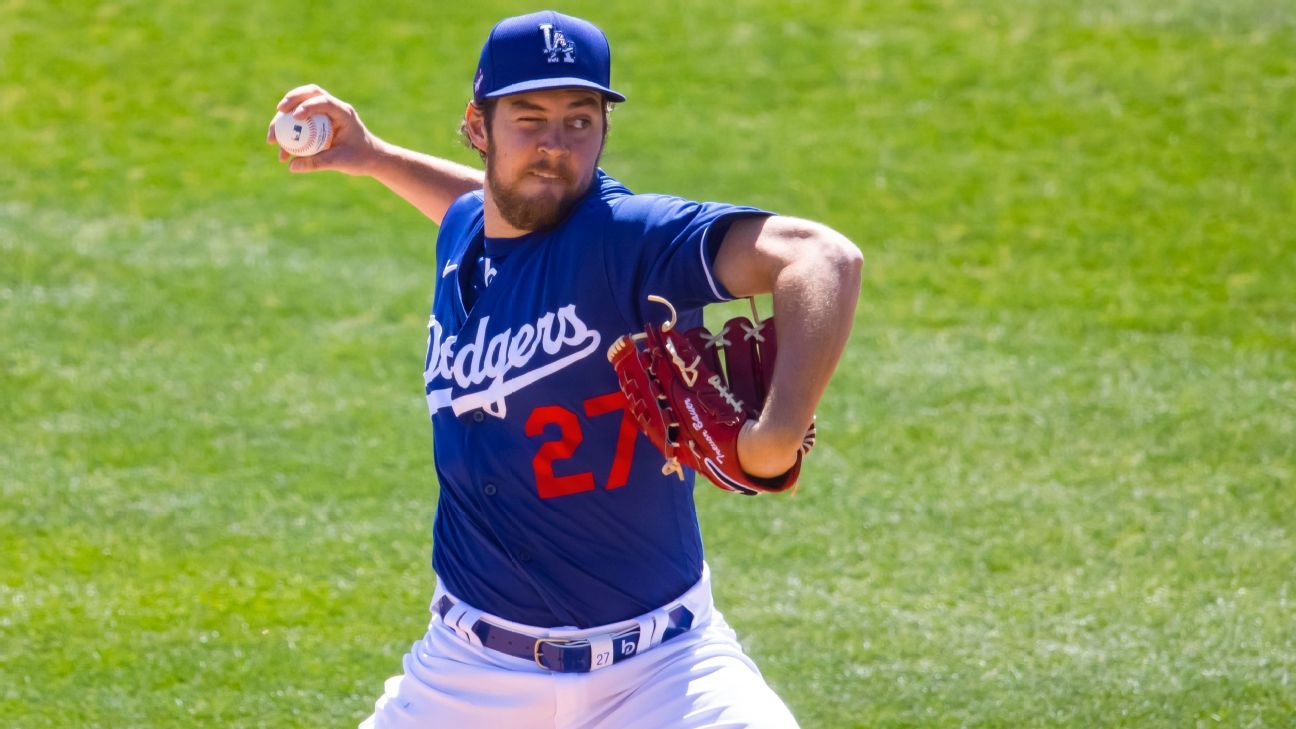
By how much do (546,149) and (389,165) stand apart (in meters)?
0.99

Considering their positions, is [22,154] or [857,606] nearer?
[857,606]

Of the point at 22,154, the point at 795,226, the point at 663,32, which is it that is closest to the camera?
the point at 795,226

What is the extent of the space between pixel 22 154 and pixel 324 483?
4.38 m

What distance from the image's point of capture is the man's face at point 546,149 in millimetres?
3010

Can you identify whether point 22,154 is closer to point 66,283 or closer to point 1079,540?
point 66,283

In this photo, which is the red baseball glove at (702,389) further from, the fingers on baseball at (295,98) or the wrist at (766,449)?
the fingers on baseball at (295,98)

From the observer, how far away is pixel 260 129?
30.9ft

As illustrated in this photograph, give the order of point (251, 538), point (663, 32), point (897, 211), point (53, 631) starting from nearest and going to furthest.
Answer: point (53, 631), point (251, 538), point (897, 211), point (663, 32)

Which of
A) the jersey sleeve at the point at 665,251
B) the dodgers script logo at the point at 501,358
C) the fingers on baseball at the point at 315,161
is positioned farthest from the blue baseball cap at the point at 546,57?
the fingers on baseball at the point at 315,161

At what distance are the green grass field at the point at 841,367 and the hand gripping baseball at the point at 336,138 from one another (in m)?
1.80

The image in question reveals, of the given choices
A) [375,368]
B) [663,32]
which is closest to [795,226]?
[375,368]

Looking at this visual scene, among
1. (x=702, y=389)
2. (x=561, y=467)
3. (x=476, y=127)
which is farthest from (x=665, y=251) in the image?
(x=476, y=127)

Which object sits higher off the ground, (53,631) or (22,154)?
(22,154)

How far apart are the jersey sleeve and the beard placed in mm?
132
